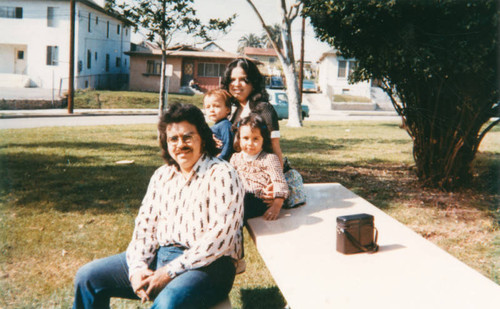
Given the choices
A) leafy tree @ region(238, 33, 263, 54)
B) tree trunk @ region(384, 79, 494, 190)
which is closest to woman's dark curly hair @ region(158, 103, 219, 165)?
tree trunk @ region(384, 79, 494, 190)

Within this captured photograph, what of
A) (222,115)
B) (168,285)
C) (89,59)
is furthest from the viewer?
(89,59)

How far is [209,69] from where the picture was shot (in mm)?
39031

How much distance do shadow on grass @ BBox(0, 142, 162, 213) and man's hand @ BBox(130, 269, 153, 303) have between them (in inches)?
122

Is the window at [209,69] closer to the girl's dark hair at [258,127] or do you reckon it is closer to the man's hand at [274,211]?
the girl's dark hair at [258,127]

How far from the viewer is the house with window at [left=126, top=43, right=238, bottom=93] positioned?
122 ft

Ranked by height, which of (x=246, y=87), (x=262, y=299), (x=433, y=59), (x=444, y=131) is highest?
(x=433, y=59)

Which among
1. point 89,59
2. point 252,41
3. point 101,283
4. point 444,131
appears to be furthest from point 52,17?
point 252,41

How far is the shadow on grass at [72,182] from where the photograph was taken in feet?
18.9

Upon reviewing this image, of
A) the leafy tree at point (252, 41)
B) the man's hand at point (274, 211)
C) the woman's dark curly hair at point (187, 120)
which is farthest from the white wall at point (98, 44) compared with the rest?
the leafy tree at point (252, 41)

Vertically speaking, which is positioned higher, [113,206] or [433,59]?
[433,59]

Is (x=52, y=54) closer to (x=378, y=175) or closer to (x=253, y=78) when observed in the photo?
(x=378, y=175)

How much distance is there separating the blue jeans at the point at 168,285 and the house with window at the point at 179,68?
Answer: 34.3m

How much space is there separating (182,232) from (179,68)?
119ft

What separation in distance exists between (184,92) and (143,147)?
89.9 ft
